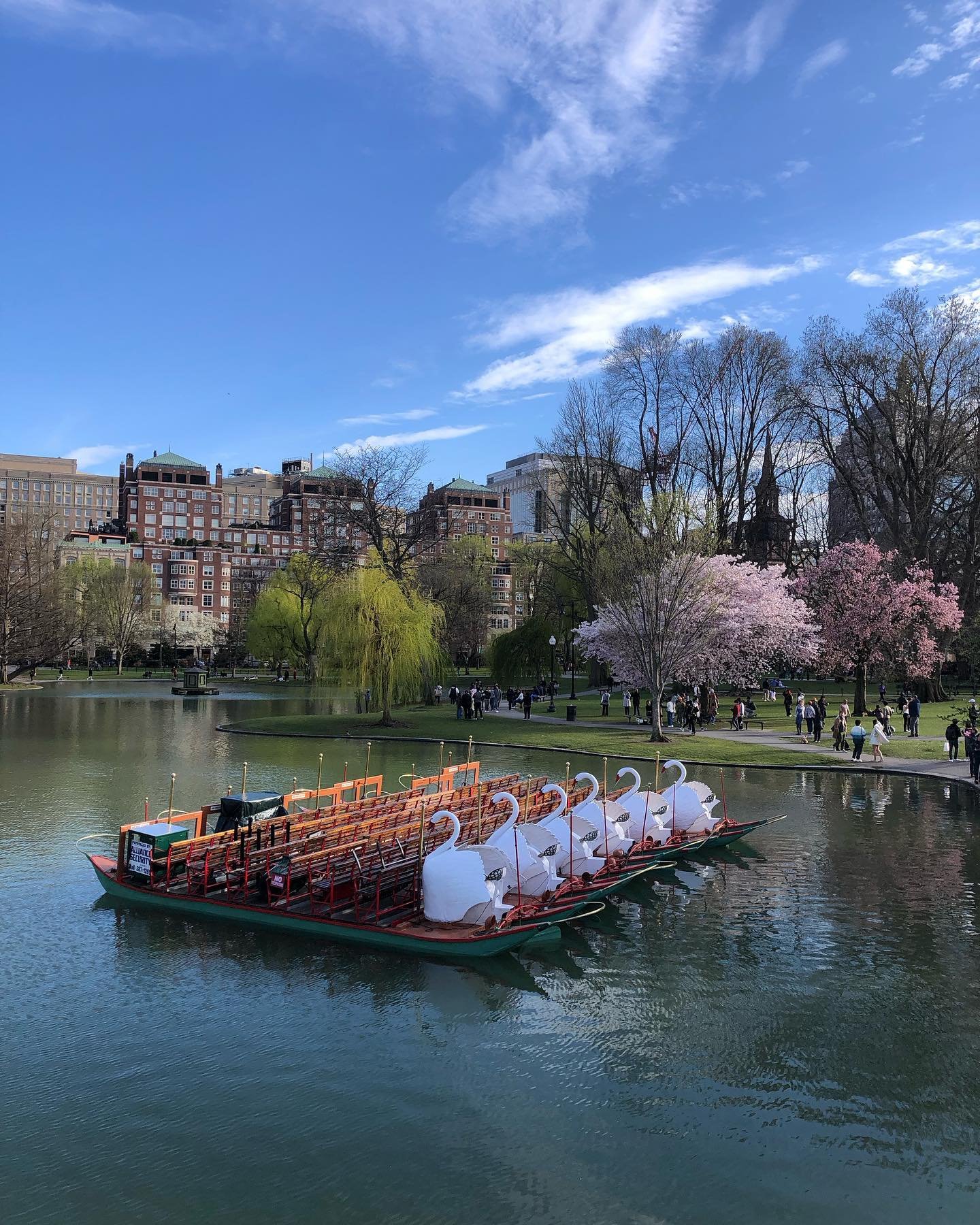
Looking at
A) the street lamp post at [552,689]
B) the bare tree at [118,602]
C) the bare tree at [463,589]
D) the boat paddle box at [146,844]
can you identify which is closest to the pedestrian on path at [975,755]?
the street lamp post at [552,689]

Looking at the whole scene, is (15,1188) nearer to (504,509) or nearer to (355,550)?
(355,550)

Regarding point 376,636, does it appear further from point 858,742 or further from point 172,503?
point 172,503

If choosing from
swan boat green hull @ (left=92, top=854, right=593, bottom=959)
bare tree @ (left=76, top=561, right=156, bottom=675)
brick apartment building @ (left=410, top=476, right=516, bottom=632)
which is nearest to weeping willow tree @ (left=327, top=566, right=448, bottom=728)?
swan boat green hull @ (left=92, top=854, right=593, bottom=959)

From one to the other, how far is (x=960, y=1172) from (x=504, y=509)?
169 metres

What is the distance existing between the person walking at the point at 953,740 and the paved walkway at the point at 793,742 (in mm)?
240

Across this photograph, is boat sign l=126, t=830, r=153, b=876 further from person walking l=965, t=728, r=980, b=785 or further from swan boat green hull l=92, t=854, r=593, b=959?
person walking l=965, t=728, r=980, b=785

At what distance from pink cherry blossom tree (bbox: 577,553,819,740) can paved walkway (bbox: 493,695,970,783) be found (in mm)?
2320

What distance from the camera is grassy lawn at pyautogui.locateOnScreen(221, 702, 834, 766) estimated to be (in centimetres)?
3450

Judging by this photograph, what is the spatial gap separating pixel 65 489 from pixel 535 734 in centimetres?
17322

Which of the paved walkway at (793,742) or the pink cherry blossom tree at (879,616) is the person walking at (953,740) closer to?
the paved walkway at (793,742)

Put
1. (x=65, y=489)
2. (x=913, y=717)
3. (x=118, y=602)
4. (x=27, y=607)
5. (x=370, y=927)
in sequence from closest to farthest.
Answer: (x=370, y=927)
(x=913, y=717)
(x=27, y=607)
(x=118, y=602)
(x=65, y=489)

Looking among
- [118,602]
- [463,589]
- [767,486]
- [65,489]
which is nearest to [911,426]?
[767,486]

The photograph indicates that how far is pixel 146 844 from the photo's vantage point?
16500mm

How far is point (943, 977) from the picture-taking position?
43.2 feet
